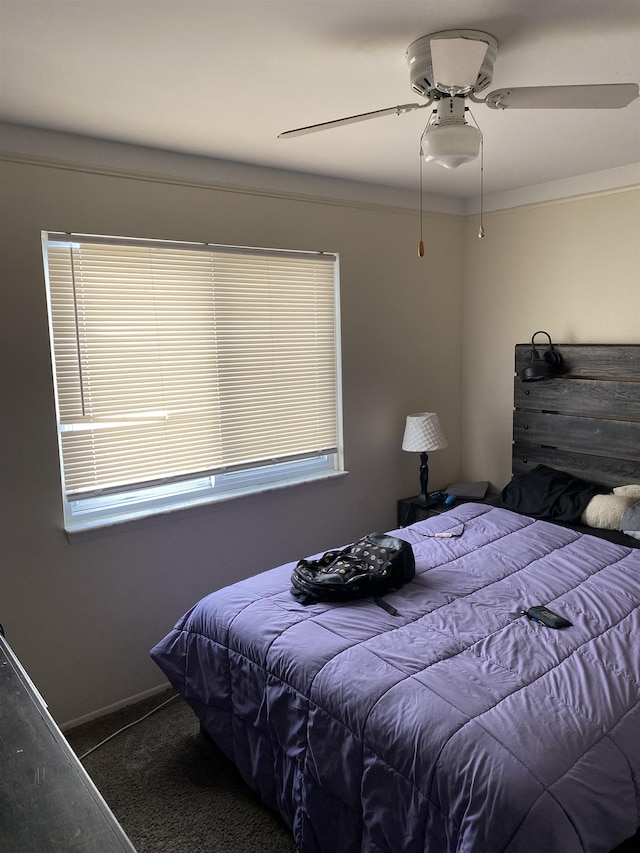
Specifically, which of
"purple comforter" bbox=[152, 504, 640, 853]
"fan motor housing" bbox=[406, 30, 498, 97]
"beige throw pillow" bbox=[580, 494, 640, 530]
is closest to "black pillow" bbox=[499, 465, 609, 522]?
"beige throw pillow" bbox=[580, 494, 640, 530]

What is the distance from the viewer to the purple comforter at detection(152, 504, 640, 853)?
1.44m

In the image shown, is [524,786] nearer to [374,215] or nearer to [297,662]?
[297,662]

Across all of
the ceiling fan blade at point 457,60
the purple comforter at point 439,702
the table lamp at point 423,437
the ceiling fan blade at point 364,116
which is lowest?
the purple comforter at point 439,702

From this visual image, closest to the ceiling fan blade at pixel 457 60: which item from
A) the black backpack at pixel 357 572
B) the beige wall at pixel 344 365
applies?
the beige wall at pixel 344 365

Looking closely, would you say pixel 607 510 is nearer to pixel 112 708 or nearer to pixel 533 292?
pixel 533 292

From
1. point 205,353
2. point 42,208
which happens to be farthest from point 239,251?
point 42,208

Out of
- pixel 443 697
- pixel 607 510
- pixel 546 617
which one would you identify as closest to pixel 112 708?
pixel 443 697

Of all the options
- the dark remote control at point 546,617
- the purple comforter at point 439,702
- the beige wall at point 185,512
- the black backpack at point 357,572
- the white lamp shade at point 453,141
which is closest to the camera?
the purple comforter at point 439,702

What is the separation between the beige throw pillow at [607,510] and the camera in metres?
3.06

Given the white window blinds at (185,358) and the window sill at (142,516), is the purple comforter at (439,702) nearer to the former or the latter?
the window sill at (142,516)

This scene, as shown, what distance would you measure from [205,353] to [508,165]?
182cm

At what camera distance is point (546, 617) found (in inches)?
81.4

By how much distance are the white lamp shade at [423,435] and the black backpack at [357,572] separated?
3.67ft

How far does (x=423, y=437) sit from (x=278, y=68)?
2223 millimetres
